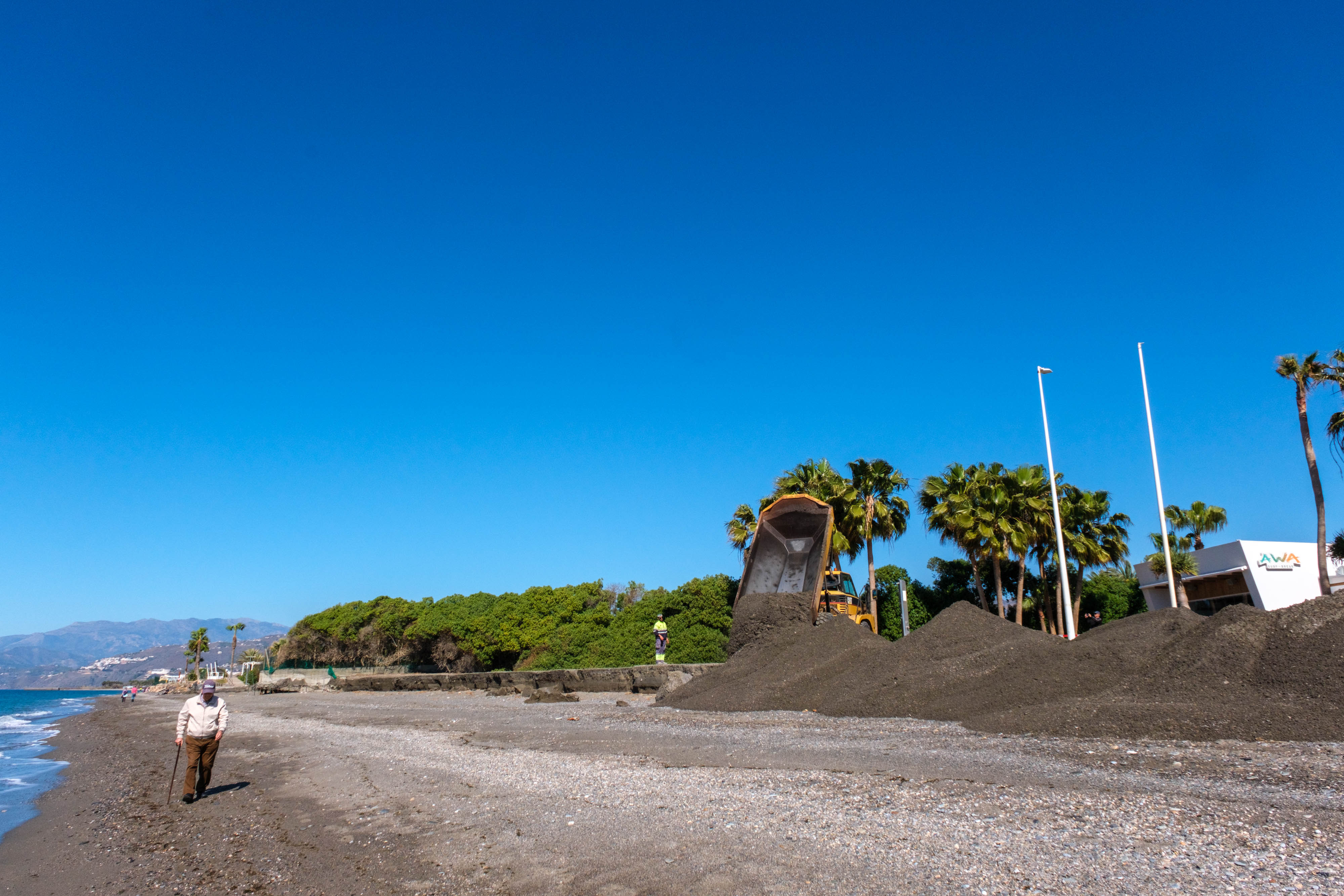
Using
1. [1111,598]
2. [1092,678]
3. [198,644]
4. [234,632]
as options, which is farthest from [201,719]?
[234,632]

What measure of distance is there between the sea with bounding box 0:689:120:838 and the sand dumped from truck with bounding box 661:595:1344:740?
1244 cm

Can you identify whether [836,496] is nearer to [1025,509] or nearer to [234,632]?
[1025,509]

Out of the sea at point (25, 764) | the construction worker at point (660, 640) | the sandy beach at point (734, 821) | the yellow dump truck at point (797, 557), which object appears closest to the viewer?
the sandy beach at point (734, 821)

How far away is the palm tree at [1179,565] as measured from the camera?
33594 millimetres

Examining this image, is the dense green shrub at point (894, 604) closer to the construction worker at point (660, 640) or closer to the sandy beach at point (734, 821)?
the construction worker at point (660, 640)

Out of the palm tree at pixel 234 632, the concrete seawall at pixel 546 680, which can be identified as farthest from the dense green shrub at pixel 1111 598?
→ the palm tree at pixel 234 632

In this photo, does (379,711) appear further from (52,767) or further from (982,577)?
(982,577)

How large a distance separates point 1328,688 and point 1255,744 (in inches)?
79.7

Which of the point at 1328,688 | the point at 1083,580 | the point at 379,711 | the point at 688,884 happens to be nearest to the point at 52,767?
the point at 379,711

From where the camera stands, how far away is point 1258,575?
33781mm

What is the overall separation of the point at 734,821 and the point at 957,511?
1091 inches

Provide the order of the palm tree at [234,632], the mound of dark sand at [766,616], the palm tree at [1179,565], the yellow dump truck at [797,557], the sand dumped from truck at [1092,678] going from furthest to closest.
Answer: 1. the palm tree at [234,632]
2. the palm tree at [1179,565]
3. the yellow dump truck at [797,557]
4. the mound of dark sand at [766,616]
5. the sand dumped from truck at [1092,678]

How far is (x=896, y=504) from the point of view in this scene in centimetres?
3447

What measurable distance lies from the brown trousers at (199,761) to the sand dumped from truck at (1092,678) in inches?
409
